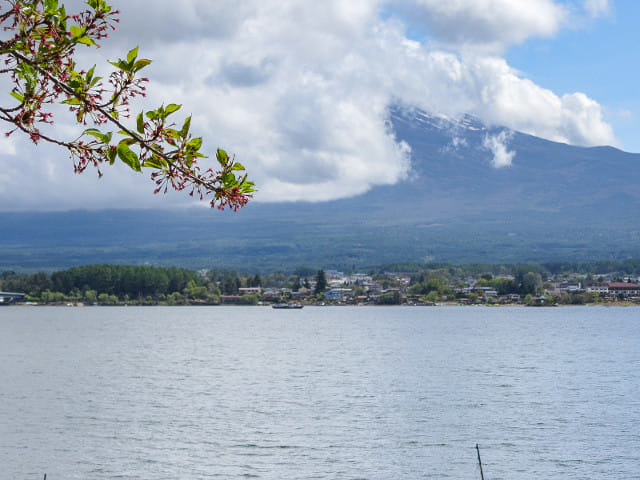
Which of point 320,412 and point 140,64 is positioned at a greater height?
point 140,64

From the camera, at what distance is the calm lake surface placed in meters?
31.8

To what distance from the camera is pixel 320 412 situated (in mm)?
43750

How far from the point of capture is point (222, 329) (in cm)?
13288

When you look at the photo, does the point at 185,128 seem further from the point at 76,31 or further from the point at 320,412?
the point at 320,412

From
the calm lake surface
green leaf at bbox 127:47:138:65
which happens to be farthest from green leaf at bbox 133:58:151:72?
the calm lake surface

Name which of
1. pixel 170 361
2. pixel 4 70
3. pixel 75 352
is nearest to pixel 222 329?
pixel 75 352

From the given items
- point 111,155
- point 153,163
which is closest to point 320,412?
point 111,155

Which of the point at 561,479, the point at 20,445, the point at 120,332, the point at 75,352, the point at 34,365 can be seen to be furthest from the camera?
the point at 120,332

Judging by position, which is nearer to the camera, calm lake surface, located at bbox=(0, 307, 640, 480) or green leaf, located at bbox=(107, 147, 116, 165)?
green leaf, located at bbox=(107, 147, 116, 165)

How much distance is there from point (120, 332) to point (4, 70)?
123 meters

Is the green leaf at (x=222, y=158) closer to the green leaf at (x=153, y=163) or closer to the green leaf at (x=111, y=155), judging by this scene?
the green leaf at (x=153, y=163)

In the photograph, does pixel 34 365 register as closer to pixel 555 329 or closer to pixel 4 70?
pixel 4 70

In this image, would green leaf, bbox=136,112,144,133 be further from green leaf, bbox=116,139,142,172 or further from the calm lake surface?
the calm lake surface

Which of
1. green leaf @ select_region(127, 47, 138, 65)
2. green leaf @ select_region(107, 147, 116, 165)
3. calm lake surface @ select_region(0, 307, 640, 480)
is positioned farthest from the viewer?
calm lake surface @ select_region(0, 307, 640, 480)
